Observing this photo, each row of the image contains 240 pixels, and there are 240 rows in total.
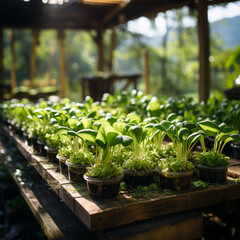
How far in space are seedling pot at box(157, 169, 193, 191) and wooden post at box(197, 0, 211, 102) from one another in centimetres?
468

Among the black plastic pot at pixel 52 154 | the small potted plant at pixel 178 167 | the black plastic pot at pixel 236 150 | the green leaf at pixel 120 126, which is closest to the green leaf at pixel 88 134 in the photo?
the green leaf at pixel 120 126

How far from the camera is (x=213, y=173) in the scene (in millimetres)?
2166

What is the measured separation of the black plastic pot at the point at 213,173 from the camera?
2.16 m

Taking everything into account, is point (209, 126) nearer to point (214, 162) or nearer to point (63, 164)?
point (214, 162)

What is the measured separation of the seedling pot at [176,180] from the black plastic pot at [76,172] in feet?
1.78

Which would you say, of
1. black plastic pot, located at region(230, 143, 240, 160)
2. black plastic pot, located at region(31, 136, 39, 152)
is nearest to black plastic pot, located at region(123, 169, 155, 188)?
black plastic pot, located at region(230, 143, 240, 160)

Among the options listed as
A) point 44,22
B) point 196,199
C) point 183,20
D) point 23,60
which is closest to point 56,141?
point 196,199

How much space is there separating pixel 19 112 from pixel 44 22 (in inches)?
272

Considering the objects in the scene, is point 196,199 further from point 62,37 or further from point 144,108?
point 62,37

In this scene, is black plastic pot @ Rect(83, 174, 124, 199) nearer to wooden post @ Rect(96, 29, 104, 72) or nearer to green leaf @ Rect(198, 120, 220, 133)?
green leaf @ Rect(198, 120, 220, 133)

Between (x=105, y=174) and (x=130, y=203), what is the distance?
0.23 metres

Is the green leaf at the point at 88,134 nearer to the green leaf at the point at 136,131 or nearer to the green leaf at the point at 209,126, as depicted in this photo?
the green leaf at the point at 136,131

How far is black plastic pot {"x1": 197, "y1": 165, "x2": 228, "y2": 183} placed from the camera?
7.07ft

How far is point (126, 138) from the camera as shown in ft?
6.18
